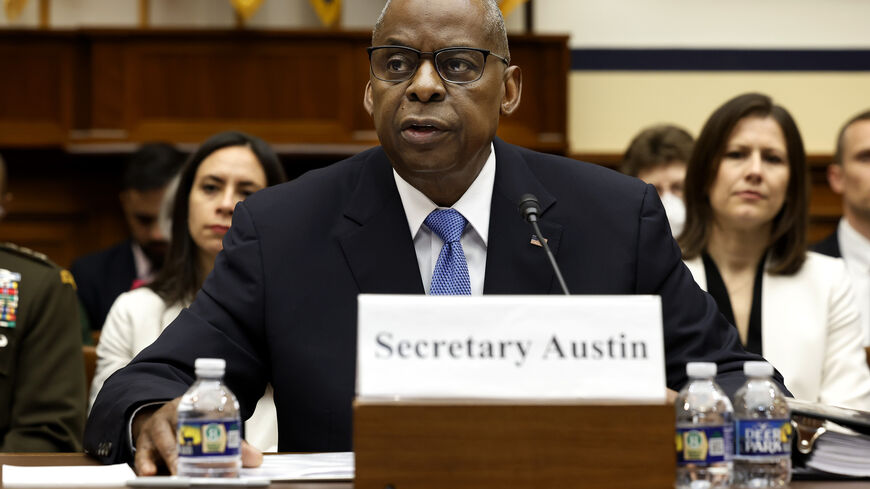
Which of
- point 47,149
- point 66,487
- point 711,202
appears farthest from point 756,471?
point 47,149

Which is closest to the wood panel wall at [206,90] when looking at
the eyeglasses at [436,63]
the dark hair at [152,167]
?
the dark hair at [152,167]

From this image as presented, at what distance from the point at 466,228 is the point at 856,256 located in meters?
2.58

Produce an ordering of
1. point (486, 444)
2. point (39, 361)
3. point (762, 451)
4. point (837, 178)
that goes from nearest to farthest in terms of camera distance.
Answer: point (486, 444), point (762, 451), point (39, 361), point (837, 178)

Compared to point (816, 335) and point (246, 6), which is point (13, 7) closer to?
point (246, 6)

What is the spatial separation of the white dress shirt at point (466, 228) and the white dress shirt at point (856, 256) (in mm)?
2369

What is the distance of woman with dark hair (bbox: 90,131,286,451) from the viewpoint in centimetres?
352

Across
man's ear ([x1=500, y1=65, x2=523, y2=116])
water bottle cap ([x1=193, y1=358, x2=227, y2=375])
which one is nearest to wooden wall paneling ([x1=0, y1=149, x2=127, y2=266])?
man's ear ([x1=500, y1=65, x2=523, y2=116])

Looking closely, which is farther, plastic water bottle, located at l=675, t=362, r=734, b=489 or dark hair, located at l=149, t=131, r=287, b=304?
dark hair, located at l=149, t=131, r=287, b=304

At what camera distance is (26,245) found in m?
6.95

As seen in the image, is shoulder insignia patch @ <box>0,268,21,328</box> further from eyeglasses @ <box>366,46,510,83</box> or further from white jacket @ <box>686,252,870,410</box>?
white jacket @ <box>686,252,870,410</box>

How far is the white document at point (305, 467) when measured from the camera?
4.99 ft

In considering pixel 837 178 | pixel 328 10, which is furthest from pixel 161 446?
pixel 328 10

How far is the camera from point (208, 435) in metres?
1.44

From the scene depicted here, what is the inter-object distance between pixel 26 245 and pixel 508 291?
18.4 ft
